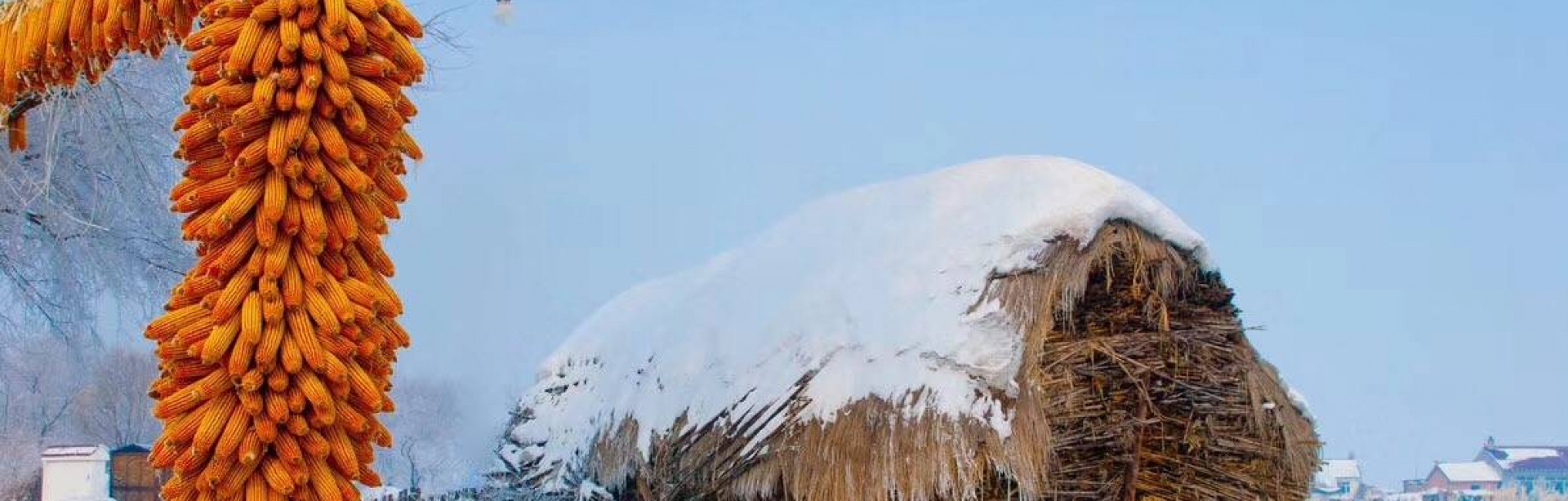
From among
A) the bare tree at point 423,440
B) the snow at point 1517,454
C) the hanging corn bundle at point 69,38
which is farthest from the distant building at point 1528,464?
the hanging corn bundle at point 69,38

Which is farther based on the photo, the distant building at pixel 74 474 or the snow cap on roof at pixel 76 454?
the snow cap on roof at pixel 76 454

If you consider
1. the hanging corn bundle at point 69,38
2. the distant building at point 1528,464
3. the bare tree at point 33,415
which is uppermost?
the bare tree at point 33,415

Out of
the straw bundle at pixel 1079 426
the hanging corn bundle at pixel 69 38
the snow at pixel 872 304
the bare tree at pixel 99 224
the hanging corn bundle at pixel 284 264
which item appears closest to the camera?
the hanging corn bundle at pixel 284 264

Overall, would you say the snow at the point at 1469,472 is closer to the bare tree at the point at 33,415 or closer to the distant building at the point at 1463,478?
the distant building at the point at 1463,478

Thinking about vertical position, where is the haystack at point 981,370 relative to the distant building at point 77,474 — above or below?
below

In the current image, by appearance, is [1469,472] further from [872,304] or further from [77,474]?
[872,304]

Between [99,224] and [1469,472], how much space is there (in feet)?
142

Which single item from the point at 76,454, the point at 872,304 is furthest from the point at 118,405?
the point at 872,304

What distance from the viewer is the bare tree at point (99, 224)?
1245 centimetres

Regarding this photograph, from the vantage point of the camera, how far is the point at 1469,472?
46406 mm

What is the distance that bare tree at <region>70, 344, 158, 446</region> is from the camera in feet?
120

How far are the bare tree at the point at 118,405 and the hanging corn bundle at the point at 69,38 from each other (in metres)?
32.8

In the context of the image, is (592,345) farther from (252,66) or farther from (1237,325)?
(252,66)

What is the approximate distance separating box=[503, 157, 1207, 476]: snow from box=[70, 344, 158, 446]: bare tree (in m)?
27.5
